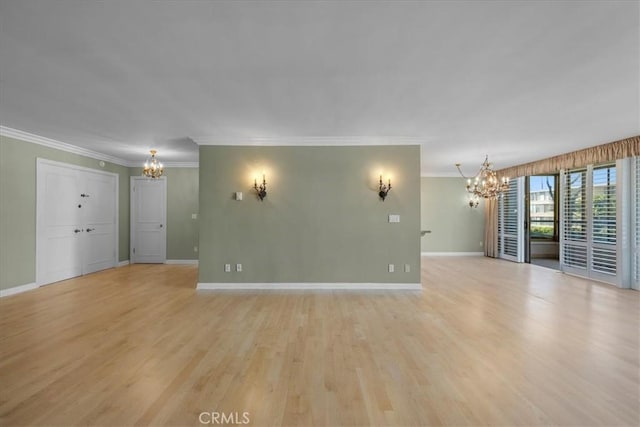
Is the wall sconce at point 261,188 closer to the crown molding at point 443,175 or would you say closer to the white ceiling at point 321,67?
the white ceiling at point 321,67

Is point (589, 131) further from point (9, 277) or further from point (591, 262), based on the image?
point (9, 277)

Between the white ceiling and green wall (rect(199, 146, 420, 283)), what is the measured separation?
2.05 feet

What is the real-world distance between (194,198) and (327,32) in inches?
263

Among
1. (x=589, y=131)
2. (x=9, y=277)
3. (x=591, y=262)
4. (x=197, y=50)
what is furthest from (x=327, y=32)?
(x=591, y=262)

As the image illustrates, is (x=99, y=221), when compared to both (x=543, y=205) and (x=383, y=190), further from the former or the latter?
(x=543, y=205)

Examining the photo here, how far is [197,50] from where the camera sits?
2.36m

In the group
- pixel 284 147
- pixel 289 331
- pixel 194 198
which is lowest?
pixel 289 331

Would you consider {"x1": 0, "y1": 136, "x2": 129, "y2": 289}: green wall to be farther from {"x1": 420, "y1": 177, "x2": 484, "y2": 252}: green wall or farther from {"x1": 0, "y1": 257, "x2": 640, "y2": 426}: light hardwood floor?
{"x1": 420, "y1": 177, "x2": 484, "y2": 252}: green wall

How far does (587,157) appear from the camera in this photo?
5.78 metres

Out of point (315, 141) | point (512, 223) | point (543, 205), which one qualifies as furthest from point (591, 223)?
point (315, 141)

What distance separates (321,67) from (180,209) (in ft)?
21.3

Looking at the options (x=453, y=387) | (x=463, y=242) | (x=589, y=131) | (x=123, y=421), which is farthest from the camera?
(x=463, y=242)

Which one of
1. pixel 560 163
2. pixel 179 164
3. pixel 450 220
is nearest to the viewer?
pixel 560 163

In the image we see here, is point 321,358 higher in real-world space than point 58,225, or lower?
lower
